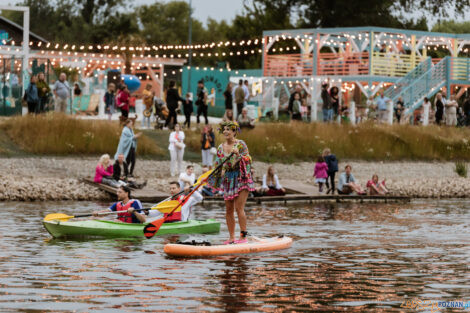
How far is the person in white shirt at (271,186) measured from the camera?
27812 mm

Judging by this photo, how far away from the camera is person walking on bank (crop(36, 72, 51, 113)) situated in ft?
113

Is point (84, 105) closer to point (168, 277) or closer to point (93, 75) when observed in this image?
point (93, 75)

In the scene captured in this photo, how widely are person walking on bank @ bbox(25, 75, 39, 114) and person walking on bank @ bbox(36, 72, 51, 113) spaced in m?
0.28

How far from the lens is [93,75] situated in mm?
56844

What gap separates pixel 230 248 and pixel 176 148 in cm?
1443

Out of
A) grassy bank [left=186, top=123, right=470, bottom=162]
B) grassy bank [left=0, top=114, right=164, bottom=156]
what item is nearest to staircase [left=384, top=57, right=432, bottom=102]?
grassy bank [left=186, top=123, right=470, bottom=162]

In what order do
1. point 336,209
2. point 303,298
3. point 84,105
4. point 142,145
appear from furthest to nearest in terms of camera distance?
point 84,105 < point 142,145 < point 336,209 < point 303,298

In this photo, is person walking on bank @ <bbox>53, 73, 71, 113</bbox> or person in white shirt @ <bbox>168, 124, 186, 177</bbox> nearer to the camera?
person in white shirt @ <bbox>168, 124, 186, 177</bbox>

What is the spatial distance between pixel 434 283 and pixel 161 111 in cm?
2518

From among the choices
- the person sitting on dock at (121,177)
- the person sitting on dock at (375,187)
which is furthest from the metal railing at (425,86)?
the person sitting on dock at (121,177)

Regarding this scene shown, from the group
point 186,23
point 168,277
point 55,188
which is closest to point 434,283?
point 168,277

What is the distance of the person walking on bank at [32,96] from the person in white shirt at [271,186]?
9761 mm

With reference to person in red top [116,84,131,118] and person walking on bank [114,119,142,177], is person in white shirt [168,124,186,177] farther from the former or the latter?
person in red top [116,84,131,118]

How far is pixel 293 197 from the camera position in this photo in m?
27.8
